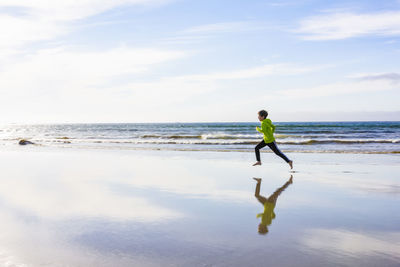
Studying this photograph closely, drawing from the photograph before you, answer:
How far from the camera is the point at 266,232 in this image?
4.15 metres

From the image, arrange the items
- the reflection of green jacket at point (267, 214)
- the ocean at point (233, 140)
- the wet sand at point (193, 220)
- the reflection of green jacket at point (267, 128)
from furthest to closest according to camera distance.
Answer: the ocean at point (233, 140), the reflection of green jacket at point (267, 128), the reflection of green jacket at point (267, 214), the wet sand at point (193, 220)

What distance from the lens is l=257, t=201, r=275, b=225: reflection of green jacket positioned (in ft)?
15.3

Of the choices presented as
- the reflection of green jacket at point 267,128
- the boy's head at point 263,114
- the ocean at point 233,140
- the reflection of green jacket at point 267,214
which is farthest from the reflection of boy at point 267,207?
the ocean at point 233,140

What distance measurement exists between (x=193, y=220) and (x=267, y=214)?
1.06 metres

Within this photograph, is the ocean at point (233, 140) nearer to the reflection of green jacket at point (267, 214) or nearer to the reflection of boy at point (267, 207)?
the reflection of boy at point (267, 207)

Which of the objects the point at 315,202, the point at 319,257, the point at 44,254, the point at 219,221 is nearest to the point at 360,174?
the point at 315,202

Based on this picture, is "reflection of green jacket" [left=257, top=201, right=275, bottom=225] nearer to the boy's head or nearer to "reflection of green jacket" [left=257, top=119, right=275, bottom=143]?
"reflection of green jacket" [left=257, top=119, right=275, bottom=143]

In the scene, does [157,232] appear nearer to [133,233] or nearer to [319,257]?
[133,233]

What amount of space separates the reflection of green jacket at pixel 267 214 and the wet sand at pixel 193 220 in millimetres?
53

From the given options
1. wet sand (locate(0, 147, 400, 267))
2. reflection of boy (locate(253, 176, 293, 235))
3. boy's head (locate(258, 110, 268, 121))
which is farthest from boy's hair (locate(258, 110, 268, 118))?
reflection of boy (locate(253, 176, 293, 235))

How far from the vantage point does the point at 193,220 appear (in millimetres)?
4691

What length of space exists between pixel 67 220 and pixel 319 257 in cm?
302

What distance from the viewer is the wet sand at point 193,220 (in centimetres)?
341

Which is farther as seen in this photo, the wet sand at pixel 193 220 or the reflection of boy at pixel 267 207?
the reflection of boy at pixel 267 207
